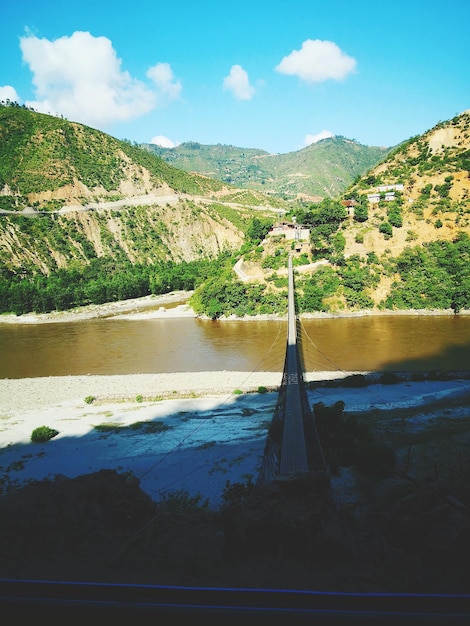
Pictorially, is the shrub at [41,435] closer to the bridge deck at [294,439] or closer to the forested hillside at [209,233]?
the bridge deck at [294,439]

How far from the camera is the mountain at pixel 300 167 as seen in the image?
137375mm

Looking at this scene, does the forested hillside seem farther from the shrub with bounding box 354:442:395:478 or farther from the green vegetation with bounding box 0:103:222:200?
the shrub with bounding box 354:442:395:478

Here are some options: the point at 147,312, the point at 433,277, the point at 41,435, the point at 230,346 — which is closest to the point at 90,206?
the point at 147,312

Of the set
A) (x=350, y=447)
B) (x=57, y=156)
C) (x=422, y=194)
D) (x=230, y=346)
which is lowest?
(x=230, y=346)

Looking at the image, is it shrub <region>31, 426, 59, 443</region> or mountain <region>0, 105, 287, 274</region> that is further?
mountain <region>0, 105, 287, 274</region>

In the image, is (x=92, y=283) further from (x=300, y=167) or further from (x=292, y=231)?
(x=300, y=167)

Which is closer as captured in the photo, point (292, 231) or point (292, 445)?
point (292, 445)

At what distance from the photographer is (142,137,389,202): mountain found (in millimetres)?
137375

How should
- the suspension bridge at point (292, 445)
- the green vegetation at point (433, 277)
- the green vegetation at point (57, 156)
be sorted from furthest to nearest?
the green vegetation at point (57, 156)
the green vegetation at point (433, 277)
the suspension bridge at point (292, 445)

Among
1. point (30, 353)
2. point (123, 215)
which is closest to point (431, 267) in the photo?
point (30, 353)

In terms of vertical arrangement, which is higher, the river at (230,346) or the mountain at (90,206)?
the mountain at (90,206)

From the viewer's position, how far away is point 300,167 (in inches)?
6476

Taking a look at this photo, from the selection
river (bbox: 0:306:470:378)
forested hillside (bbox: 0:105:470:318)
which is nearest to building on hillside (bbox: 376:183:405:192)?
forested hillside (bbox: 0:105:470:318)

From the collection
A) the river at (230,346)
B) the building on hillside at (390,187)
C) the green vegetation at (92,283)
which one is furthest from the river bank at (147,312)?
the building on hillside at (390,187)
